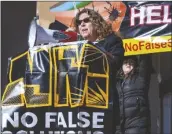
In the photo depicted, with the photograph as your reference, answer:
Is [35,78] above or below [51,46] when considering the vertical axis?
below

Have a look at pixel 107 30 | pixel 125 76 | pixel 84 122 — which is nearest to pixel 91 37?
pixel 107 30

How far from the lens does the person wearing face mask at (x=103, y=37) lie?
6074 mm

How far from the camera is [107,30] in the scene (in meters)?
6.10

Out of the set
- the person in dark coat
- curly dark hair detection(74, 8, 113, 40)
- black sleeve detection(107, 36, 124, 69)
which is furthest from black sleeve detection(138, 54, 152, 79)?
curly dark hair detection(74, 8, 113, 40)

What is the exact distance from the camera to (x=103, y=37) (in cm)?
612

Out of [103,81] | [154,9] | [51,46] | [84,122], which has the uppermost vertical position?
[154,9]

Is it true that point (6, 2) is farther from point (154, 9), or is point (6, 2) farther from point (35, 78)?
point (154, 9)

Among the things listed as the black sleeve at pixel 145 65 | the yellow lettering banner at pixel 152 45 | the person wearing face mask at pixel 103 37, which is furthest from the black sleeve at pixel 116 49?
the black sleeve at pixel 145 65

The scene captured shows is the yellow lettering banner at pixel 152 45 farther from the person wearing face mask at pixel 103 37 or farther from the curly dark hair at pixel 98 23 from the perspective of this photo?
the curly dark hair at pixel 98 23

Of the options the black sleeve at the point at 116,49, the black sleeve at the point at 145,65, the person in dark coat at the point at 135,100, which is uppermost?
the black sleeve at the point at 116,49

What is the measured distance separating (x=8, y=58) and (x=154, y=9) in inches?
75.0

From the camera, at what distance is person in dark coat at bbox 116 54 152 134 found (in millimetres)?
6074

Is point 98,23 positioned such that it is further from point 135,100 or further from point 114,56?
point 135,100

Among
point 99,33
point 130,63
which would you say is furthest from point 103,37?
point 130,63
